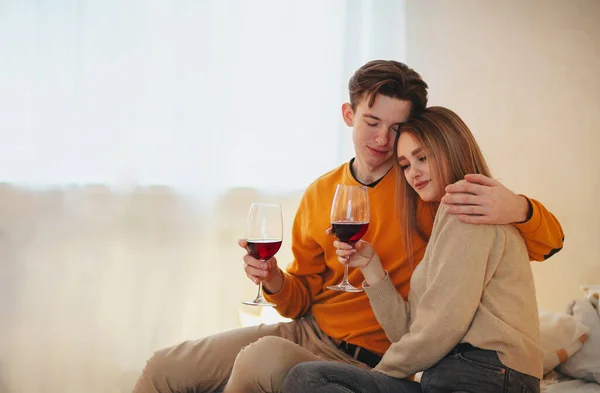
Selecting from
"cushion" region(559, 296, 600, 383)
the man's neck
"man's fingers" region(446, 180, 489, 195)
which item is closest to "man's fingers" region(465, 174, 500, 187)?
"man's fingers" region(446, 180, 489, 195)

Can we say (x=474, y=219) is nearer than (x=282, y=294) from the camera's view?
Yes

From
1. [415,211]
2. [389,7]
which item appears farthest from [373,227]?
[389,7]

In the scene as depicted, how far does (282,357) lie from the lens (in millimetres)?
1631

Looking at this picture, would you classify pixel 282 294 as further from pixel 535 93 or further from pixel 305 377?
pixel 535 93

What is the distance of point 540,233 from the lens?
1581 millimetres

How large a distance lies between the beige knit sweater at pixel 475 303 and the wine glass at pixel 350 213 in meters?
0.19

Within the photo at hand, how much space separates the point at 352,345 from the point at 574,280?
174 cm

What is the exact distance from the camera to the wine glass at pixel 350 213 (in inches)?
65.3

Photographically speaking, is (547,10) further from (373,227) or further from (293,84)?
(373,227)

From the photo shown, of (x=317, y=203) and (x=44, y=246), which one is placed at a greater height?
(x=317, y=203)

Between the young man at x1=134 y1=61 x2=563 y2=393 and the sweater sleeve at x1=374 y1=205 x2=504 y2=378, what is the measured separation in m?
0.19

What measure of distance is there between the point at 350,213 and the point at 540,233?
0.45 meters

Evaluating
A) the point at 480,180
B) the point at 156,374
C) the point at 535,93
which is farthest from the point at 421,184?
the point at 535,93

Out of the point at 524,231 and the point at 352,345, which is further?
the point at 352,345
